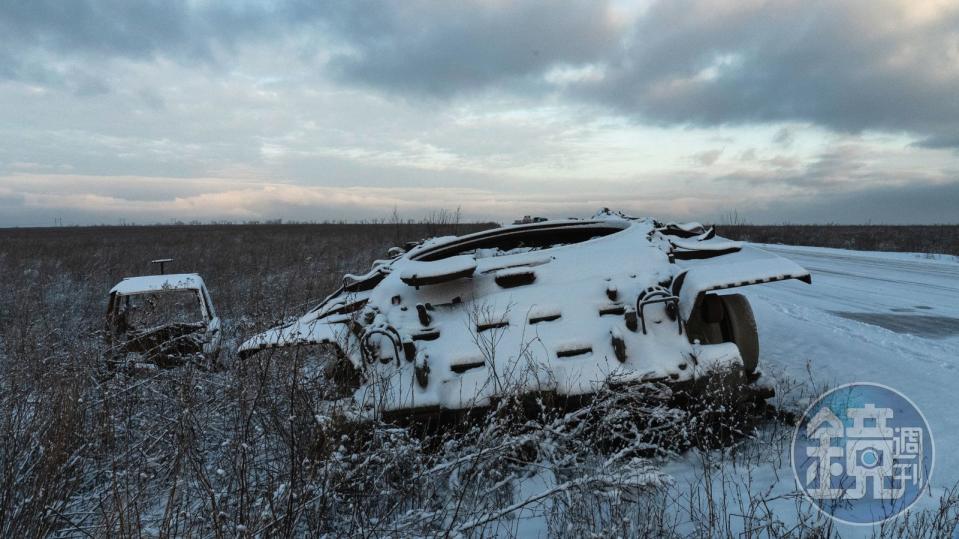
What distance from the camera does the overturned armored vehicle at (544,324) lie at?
325 centimetres

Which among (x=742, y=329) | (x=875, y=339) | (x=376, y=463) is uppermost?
(x=742, y=329)

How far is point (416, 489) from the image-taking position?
280 cm

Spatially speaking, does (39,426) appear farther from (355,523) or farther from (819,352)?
(819,352)

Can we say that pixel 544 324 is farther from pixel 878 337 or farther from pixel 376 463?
pixel 878 337

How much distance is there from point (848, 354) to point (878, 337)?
93 centimetres

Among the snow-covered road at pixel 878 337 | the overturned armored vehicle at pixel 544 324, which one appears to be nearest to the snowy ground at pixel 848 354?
the snow-covered road at pixel 878 337

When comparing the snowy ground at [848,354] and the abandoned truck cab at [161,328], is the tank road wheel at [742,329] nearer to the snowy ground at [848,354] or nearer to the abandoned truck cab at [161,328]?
the snowy ground at [848,354]

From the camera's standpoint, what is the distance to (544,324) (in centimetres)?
361

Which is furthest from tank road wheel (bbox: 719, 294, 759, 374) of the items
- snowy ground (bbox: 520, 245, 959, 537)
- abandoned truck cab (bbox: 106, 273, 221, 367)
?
abandoned truck cab (bbox: 106, 273, 221, 367)

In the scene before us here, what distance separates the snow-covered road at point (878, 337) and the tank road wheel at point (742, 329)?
353 mm

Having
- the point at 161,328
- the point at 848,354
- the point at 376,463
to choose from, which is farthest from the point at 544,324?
the point at 161,328

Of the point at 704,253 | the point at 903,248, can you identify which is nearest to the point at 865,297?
the point at 704,253

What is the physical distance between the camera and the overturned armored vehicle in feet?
10.7

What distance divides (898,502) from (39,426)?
4.44m
